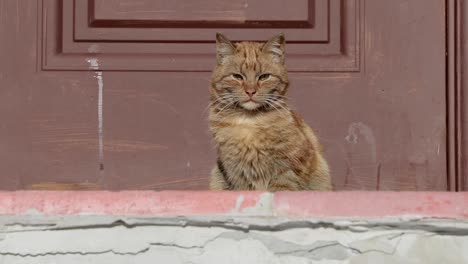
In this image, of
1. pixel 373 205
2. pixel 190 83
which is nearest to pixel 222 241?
pixel 373 205

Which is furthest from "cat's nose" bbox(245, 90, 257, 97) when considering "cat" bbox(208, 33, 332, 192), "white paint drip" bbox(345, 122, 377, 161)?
"white paint drip" bbox(345, 122, 377, 161)

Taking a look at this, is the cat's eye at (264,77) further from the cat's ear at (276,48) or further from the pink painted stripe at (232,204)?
the pink painted stripe at (232,204)

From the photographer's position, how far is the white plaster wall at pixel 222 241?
1.66 m

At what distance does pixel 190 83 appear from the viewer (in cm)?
272

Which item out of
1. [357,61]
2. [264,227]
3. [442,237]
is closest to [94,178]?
[357,61]

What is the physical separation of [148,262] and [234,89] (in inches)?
31.9

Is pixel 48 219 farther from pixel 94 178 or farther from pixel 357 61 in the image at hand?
pixel 357 61

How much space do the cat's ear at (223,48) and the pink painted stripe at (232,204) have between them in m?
0.82

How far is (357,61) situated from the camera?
8.94ft

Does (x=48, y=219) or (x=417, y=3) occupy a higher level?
(x=417, y=3)

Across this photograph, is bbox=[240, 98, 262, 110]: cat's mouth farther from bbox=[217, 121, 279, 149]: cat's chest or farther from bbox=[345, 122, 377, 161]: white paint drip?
bbox=[345, 122, 377, 161]: white paint drip

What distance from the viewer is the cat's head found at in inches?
92.4

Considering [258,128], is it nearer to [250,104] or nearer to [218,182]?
[250,104]

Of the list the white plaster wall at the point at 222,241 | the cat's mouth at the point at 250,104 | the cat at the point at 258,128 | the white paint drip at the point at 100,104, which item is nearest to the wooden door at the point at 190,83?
the white paint drip at the point at 100,104
